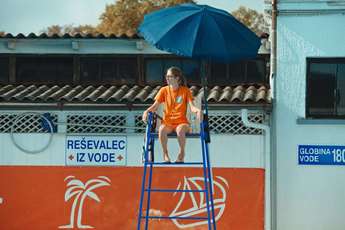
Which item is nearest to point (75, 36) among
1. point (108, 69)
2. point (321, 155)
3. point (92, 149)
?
point (108, 69)

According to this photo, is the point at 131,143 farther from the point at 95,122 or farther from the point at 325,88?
the point at 325,88

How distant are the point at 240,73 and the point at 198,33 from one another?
16.5 feet

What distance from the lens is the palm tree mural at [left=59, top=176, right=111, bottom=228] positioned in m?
15.9

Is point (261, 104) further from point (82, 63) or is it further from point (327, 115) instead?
point (82, 63)

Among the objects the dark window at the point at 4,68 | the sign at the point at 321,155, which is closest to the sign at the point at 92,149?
the dark window at the point at 4,68

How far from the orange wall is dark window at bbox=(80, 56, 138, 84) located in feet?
7.37

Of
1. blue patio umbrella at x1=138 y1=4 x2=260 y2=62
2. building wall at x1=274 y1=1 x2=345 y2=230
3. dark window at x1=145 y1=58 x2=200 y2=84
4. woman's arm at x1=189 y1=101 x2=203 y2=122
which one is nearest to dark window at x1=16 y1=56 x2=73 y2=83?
dark window at x1=145 y1=58 x2=200 y2=84

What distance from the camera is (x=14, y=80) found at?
1755 centimetres

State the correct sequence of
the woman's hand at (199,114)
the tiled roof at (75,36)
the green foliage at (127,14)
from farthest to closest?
1. the green foliage at (127,14)
2. the tiled roof at (75,36)
3. the woman's hand at (199,114)

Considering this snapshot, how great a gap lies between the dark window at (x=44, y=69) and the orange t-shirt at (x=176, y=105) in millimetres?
5571

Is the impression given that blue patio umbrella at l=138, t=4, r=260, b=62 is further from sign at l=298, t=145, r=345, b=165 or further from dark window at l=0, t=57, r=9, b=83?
dark window at l=0, t=57, r=9, b=83

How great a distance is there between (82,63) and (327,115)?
4.98 meters

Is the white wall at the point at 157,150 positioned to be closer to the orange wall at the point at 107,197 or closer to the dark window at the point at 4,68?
the orange wall at the point at 107,197

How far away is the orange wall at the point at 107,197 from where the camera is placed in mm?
15578
